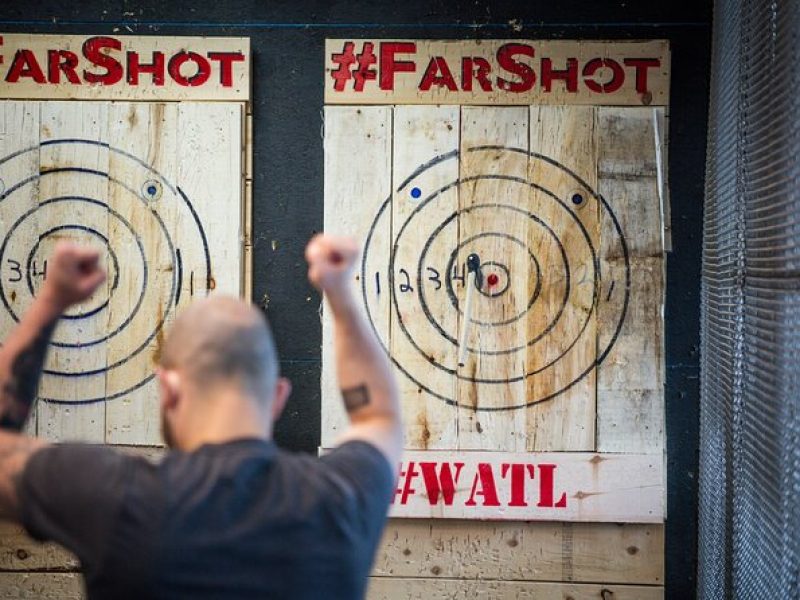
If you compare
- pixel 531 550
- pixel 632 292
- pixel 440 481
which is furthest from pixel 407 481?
pixel 632 292

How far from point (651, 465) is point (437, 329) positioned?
83 centimetres

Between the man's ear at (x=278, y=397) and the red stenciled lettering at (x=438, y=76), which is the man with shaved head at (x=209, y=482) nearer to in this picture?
the man's ear at (x=278, y=397)

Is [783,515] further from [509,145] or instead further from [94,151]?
[94,151]

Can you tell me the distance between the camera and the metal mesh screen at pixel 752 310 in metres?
2.17

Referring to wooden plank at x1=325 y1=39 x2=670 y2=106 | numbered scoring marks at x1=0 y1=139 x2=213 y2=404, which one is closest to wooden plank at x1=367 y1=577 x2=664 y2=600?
numbered scoring marks at x1=0 y1=139 x2=213 y2=404

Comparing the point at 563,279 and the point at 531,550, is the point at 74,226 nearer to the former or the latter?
the point at 563,279

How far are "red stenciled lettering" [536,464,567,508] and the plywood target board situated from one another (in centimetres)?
2

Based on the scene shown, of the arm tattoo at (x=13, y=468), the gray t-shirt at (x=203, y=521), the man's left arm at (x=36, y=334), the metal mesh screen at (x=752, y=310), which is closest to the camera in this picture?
the gray t-shirt at (x=203, y=521)

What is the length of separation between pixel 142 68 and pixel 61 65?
0.89ft

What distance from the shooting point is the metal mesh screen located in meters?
2.17

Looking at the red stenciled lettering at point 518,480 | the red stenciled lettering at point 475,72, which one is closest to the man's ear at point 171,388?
the red stenciled lettering at point 518,480

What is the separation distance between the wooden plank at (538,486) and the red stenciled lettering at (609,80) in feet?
3.95

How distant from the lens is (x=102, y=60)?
11.0ft

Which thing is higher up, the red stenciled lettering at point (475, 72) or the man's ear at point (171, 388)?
the red stenciled lettering at point (475, 72)
